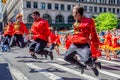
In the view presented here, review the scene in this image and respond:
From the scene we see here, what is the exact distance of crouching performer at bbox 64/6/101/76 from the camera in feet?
26.1

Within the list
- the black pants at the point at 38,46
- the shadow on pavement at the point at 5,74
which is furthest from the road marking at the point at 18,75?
the black pants at the point at 38,46

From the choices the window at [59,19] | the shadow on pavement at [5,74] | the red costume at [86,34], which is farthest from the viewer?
Result: the window at [59,19]

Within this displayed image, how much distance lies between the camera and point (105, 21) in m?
83.9

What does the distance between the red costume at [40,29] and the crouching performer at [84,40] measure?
3123mm

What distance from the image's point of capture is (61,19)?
80125 mm

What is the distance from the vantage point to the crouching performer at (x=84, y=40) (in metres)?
7.95

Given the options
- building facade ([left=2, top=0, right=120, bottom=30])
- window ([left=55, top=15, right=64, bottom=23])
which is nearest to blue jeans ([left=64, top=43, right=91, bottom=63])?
building facade ([left=2, top=0, right=120, bottom=30])

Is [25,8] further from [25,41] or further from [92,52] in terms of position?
[92,52]

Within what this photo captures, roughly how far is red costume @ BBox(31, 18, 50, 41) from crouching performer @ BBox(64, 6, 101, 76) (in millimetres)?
3123

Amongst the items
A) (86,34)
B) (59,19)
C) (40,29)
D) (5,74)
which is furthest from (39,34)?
(59,19)

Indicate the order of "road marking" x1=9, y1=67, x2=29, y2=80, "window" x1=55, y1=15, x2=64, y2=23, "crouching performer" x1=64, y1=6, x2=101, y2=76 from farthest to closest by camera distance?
"window" x1=55, y1=15, x2=64, y2=23
"road marking" x1=9, y1=67, x2=29, y2=80
"crouching performer" x1=64, y1=6, x2=101, y2=76

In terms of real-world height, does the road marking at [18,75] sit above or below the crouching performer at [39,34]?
below

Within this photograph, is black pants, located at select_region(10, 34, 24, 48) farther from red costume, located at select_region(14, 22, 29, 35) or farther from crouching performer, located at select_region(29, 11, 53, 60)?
crouching performer, located at select_region(29, 11, 53, 60)

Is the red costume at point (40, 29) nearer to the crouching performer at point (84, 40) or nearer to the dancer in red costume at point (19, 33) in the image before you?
the dancer in red costume at point (19, 33)
